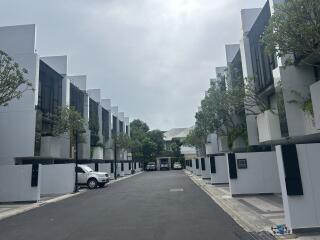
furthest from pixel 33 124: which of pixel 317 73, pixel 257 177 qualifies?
pixel 317 73

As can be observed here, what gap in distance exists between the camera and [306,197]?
27.5 feet

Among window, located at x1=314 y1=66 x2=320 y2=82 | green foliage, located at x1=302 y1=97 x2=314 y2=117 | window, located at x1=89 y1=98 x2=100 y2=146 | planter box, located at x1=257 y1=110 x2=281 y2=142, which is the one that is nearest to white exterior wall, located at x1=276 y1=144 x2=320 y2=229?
green foliage, located at x1=302 y1=97 x2=314 y2=117

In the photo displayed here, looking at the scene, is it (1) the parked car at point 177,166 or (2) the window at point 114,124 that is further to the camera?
(1) the parked car at point 177,166

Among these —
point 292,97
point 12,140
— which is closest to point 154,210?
point 292,97

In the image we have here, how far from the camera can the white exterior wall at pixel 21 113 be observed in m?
25.4

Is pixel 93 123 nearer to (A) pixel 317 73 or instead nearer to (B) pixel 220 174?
(B) pixel 220 174

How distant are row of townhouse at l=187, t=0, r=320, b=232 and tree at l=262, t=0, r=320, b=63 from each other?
2047mm

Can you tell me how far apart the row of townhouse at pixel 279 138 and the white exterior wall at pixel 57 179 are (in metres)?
10.4

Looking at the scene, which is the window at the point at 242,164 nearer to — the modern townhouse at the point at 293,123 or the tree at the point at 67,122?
the modern townhouse at the point at 293,123

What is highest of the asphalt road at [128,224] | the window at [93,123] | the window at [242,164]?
the window at [93,123]

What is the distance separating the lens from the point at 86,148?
3841 cm

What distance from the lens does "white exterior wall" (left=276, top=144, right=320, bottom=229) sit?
826 cm

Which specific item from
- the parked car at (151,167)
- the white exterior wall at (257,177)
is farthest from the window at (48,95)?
the parked car at (151,167)

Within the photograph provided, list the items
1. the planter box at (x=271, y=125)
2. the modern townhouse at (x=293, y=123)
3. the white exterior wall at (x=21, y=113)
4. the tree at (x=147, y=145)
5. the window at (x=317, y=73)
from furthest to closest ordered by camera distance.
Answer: the tree at (x=147, y=145)
the white exterior wall at (x=21, y=113)
the planter box at (x=271, y=125)
the window at (x=317, y=73)
the modern townhouse at (x=293, y=123)
